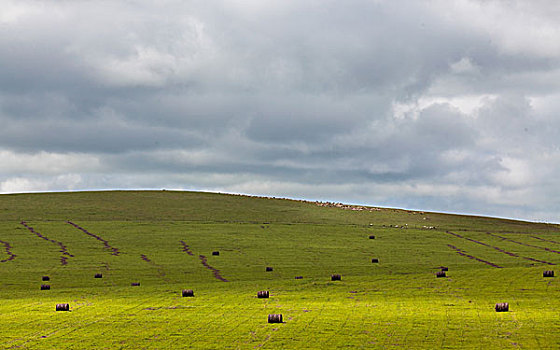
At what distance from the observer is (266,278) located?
57875 millimetres

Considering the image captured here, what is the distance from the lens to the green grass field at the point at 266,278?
30.6 meters

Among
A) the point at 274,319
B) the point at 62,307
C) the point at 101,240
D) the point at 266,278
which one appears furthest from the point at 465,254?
the point at 62,307

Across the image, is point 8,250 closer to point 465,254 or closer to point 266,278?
point 266,278

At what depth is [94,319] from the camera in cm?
3516

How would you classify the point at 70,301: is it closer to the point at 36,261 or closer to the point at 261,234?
the point at 36,261

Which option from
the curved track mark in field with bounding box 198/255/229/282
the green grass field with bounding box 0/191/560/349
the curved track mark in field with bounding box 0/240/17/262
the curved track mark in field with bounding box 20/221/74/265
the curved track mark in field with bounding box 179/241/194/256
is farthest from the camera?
the curved track mark in field with bounding box 179/241/194/256

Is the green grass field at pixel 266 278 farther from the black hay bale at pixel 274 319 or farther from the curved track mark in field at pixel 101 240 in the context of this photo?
the black hay bale at pixel 274 319

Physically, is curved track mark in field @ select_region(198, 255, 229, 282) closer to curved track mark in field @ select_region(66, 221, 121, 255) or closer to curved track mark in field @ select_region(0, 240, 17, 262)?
curved track mark in field @ select_region(66, 221, 121, 255)

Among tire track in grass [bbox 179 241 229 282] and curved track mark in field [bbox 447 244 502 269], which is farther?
curved track mark in field [bbox 447 244 502 269]

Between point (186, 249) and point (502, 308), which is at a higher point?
point (186, 249)

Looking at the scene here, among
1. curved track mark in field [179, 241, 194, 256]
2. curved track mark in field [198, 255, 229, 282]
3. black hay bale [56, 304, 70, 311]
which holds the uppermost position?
curved track mark in field [179, 241, 194, 256]

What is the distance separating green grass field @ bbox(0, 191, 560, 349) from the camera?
30562 mm

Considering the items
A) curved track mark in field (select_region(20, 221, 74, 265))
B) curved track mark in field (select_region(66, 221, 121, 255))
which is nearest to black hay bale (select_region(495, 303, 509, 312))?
curved track mark in field (select_region(20, 221, 74, 265))

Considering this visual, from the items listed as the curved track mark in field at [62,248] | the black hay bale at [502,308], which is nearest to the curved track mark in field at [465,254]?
the black hay bale at [502,308]
